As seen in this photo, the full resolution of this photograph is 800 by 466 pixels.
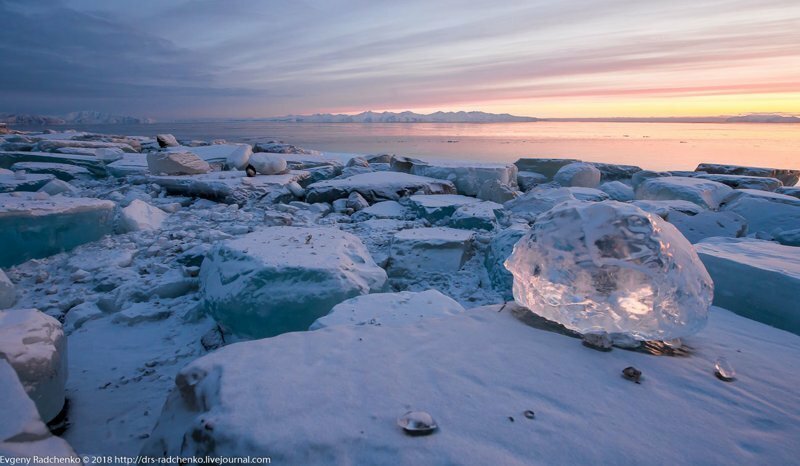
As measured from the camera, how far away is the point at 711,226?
3.58 metres

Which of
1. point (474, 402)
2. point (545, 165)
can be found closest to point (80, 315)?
point (474, 402)

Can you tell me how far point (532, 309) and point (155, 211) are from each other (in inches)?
156

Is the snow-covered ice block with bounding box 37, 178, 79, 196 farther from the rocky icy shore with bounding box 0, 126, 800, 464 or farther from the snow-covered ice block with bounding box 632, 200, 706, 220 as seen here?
the snow-covered ice block with bounding box 632, 200, 706, 220

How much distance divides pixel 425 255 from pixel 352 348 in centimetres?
194

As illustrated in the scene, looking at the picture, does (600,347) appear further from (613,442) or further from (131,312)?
→ (131,312)

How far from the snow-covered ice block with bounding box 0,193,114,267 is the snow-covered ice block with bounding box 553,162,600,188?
245 inches

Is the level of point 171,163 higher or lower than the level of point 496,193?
higher

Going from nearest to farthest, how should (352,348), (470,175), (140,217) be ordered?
(352,348) → (140,217) → (470,175)

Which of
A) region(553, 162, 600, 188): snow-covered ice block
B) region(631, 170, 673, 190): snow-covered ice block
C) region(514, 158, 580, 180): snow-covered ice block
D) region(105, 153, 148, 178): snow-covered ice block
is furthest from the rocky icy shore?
region(514, 158, 580, 180): snow-covered ice block

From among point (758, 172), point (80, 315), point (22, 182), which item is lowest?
point (80, 315)

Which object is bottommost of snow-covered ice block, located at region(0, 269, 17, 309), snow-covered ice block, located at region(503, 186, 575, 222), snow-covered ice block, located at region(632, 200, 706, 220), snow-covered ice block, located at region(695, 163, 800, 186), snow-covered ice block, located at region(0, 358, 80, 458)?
snow-covered ice block, located at region(0, 269, 17, 309)

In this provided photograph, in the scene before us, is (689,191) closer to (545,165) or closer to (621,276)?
(545,165)

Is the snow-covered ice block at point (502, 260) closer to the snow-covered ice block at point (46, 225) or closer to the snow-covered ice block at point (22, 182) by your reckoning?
the snow-covered ice block at point (46, 225)

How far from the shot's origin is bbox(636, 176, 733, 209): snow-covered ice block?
4898mm
